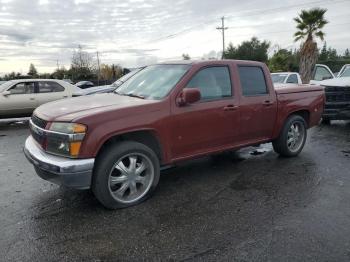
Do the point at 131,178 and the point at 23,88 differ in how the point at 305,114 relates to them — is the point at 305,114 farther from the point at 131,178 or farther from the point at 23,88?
the point at 23,88

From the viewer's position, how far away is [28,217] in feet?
13.3

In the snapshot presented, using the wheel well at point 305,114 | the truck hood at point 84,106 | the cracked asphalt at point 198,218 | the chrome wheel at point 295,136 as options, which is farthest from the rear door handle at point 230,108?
the wheel well at point 305,114

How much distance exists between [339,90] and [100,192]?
7.86 meters

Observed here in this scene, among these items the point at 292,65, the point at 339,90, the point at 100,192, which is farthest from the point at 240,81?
the point at 292,65

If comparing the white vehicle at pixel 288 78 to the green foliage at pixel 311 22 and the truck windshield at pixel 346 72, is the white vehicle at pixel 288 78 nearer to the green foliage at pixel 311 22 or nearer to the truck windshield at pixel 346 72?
the truck windshield at pixel 346 72

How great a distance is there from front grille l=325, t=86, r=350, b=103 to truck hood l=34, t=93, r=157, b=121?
688 cm

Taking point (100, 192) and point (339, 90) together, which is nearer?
point (100, 192)

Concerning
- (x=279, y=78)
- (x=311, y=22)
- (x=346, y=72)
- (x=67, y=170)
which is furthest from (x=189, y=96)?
(x=311, y=22)

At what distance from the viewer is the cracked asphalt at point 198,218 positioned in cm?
327

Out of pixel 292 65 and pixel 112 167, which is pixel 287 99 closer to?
pixel 112 167

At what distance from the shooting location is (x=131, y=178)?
4.31 metres

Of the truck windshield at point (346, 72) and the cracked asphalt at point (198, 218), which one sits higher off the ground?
the truck windshield at point (346, 72)

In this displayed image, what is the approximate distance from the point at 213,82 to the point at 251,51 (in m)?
49.1

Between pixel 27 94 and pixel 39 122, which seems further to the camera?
pixel 27 94
